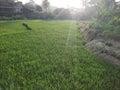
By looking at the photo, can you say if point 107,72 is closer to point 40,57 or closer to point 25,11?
point 40,57

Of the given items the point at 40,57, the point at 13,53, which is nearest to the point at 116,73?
the point at 40,57

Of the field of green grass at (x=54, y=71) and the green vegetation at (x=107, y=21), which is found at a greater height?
the green vegetation at (x=107, y=21)

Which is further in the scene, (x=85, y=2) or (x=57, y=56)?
(x=85, y=2)

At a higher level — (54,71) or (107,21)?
(107,21)

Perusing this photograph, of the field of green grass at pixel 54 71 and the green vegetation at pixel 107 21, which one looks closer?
the field of green grass at pixel 54 71

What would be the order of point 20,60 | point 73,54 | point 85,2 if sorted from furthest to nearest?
1. point 85,2
2. point 73,54
3. point 20,60

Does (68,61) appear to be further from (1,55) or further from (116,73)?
(1,55)

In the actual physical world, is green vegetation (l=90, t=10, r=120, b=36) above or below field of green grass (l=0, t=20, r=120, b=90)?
above

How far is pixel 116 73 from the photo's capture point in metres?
6.87

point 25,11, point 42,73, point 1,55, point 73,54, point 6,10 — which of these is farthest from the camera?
point 25,11

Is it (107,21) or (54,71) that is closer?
(54,71)

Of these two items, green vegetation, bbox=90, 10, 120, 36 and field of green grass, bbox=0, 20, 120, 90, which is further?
green vegetation, bbox=90, 10, 120, 36

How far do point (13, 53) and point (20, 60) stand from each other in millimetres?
1187

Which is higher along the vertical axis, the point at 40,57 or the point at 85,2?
the point at 85,2
